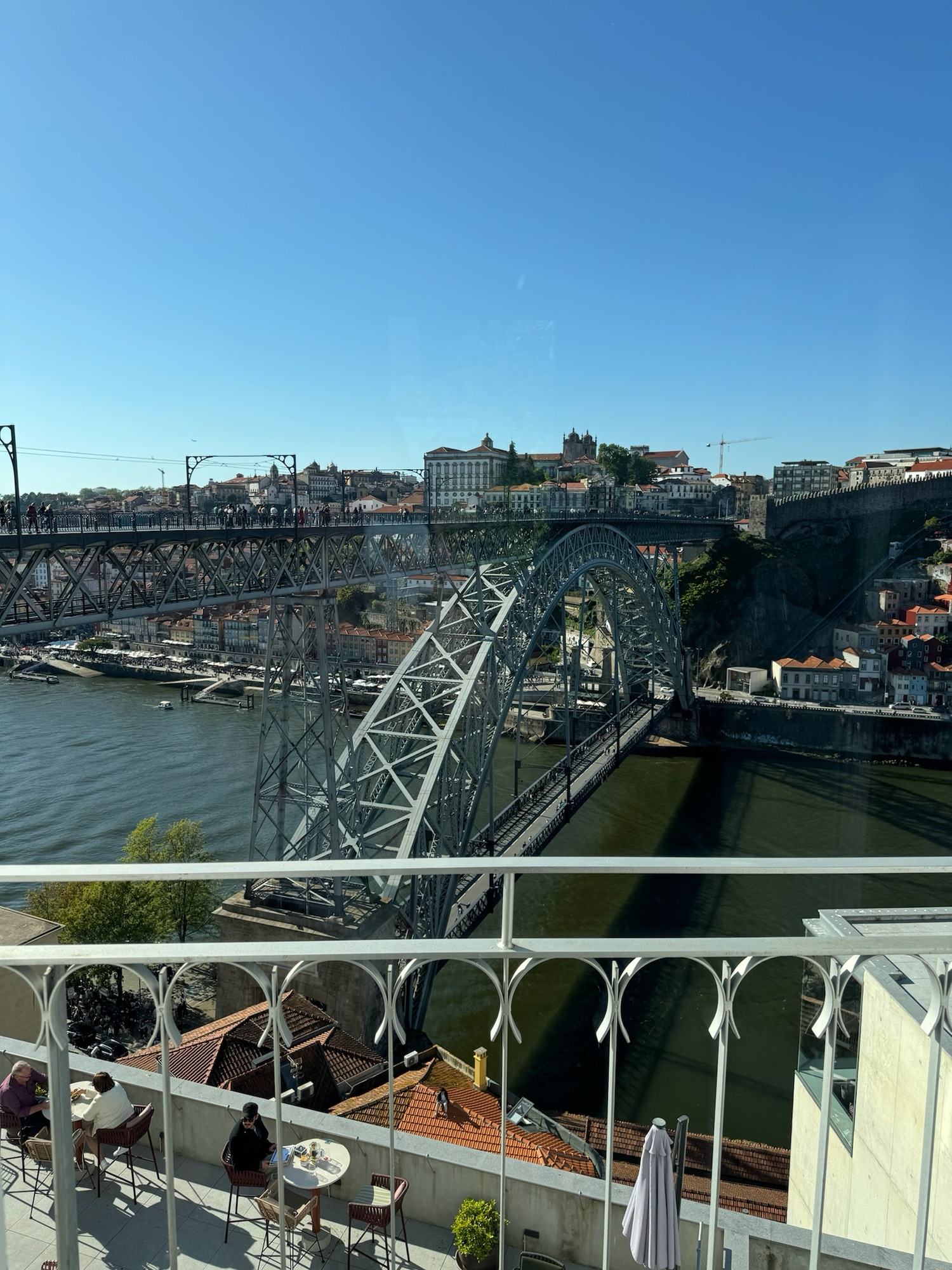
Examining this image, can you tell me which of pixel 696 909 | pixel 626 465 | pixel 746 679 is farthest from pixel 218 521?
pixel 626 465

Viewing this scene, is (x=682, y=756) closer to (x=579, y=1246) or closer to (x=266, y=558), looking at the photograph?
(x=266, y=558)

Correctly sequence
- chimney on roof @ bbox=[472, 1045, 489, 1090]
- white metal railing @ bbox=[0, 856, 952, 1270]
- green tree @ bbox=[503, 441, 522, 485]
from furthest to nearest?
green tree @ bbox=[503, 441, 522, 485] → chimney on roof @ bbox=[472, 1045, 489, 1090] → white metal railing @ bbox=[0, 856, 952, 1270]

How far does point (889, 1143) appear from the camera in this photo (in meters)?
1.59

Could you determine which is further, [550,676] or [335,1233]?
[550,676]

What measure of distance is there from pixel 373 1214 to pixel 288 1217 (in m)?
0.11

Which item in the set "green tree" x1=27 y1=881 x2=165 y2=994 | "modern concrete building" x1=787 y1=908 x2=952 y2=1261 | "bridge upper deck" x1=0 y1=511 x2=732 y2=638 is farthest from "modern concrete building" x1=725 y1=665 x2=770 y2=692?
"modern concrete building" x1=787 y1=908 x2=952 y2=1261

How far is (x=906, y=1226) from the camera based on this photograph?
1.54m

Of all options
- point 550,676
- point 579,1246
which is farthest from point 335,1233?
point 550,676

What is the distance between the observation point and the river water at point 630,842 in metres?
Answer: 5.70

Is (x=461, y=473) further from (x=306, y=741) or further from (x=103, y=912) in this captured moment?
(x=103, y=912)

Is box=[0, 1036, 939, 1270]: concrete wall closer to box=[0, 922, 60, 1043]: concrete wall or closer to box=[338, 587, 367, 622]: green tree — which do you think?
box=[0, 922, 60, 1043]: concrete wall

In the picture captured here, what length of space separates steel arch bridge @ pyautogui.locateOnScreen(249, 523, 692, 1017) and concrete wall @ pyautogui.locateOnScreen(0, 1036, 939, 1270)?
3.89m

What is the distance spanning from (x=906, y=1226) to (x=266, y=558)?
476 cm

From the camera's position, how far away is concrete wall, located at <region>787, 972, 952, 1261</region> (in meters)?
1.42
